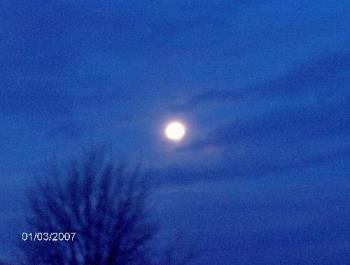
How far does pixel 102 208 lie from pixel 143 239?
1475mm

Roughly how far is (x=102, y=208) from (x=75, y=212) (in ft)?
2.54

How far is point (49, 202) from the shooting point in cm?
1580

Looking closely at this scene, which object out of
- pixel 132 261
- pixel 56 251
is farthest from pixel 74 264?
pixel 132 261

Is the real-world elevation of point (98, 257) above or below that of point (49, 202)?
below

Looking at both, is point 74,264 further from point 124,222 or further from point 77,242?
point 124,222

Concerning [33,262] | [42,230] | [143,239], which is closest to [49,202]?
[42,230]

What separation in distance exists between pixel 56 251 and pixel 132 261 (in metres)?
2.14

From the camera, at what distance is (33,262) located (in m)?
15.0

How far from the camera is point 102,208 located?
15211 millimetres

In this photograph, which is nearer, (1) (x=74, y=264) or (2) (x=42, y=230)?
(1) (x=74, y=264)

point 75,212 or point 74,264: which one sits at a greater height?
point 75,212

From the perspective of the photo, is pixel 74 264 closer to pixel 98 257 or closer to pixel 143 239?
pixel 98 257

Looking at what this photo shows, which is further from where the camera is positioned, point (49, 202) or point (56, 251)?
point (49, 202)

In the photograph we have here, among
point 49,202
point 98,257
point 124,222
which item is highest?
point 49,202
